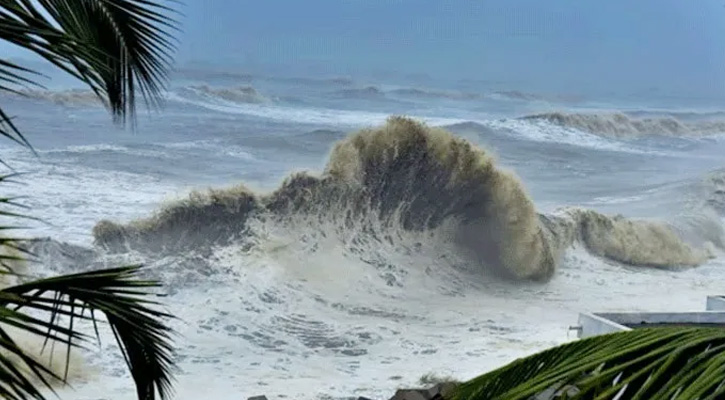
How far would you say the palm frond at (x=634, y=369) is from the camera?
40cm

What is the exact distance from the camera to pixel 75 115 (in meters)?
8.82

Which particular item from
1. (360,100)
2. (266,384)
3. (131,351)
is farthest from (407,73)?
(131,351)

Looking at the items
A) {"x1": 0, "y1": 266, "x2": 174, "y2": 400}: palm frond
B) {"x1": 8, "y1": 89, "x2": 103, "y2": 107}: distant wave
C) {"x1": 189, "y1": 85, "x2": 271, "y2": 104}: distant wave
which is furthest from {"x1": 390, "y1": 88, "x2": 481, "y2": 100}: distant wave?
{"x1": 0, "y1": 266, "x2": 174, "y2": 400}: palm frond

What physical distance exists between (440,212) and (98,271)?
29.0ft

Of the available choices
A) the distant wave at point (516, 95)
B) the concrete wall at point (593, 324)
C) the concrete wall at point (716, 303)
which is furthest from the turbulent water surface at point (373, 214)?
the concrete wall at point (593, 324)

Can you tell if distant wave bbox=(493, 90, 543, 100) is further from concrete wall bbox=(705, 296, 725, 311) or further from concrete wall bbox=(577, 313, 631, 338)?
concrete wall bbox=(577, 313, 631, 338)

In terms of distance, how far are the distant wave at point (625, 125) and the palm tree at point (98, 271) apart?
9.02 metres

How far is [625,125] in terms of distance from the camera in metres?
10.6

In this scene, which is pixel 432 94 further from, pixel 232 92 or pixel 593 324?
pixel 593 324

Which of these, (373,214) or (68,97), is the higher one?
(68,97)

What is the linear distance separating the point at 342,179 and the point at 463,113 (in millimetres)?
1456

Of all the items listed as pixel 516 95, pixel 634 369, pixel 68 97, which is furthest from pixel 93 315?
pixel 516 95

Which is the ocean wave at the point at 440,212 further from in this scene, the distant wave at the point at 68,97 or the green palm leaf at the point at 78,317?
the green palm leaf at the point at 78,317

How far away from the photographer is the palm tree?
33.5 inches
